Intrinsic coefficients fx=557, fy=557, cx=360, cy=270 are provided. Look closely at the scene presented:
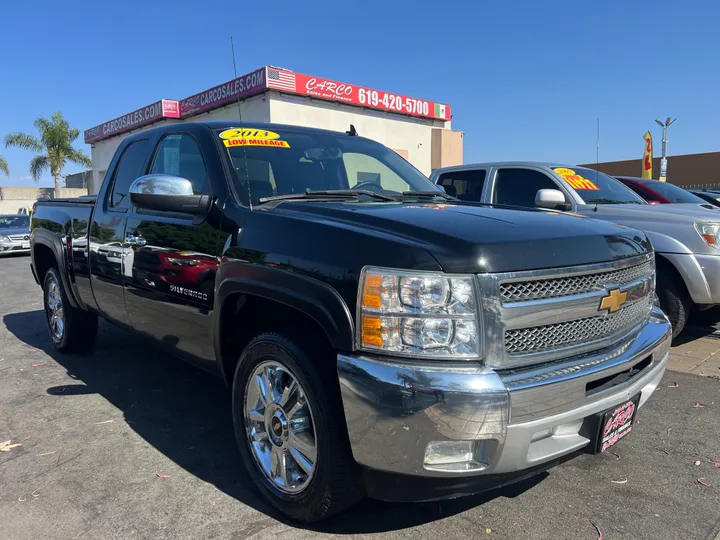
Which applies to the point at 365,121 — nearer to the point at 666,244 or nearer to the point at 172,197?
the point at 666,244

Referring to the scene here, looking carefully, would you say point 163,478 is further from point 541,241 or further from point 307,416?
point 541,241

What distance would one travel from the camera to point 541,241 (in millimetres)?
2275

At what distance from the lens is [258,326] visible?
2.89 meters

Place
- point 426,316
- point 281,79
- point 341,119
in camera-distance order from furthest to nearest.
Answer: point 341,119 < point 281,79 < point 426,316

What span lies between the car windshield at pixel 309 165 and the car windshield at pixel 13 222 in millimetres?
17810

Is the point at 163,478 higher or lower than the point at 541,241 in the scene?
lower

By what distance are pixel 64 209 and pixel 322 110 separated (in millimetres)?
20701

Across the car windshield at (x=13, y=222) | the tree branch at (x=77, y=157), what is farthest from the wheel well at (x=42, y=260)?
the tree branch at (x=77, y=157)

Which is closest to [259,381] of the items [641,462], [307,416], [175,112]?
[307,416]

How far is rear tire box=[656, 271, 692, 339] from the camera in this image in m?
5.12

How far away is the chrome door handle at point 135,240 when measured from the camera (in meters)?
3.66

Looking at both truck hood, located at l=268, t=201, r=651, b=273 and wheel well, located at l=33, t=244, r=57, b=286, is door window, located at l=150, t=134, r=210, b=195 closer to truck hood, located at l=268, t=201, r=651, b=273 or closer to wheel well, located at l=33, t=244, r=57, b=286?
truck hood, located at l=268, t=201, r=651, b=273

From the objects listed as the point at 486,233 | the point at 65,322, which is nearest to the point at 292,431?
the point at 486,233

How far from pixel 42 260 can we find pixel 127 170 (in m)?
2.24
